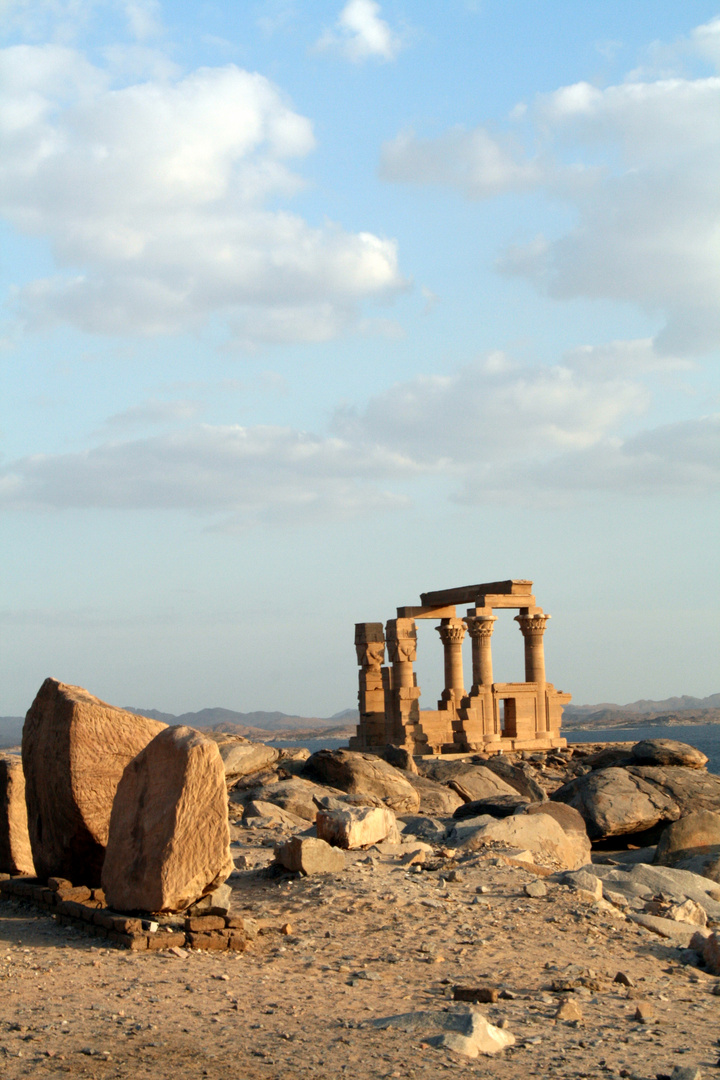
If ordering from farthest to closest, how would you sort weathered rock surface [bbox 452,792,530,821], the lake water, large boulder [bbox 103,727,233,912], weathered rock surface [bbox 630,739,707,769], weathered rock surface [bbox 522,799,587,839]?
the lake water
weathered rock surface [bbox 630,739,707,769]
weathered rock surface [bbox 452,792,530,821]
weathered rock surface [bbox 522,799,587,839]
large boulder [bbox 103,727,233,912]

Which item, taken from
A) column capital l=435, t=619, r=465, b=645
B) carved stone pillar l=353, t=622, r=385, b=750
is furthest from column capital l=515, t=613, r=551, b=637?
carved stone pillar l=353, t=622, r=385, b=750

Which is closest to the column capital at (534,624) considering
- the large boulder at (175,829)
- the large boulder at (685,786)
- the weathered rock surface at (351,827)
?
the large boulder at (685,786)

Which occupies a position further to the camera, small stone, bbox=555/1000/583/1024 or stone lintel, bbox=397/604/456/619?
stone lintel, bbox=397/604/456/619

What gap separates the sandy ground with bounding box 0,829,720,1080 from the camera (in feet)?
18.5

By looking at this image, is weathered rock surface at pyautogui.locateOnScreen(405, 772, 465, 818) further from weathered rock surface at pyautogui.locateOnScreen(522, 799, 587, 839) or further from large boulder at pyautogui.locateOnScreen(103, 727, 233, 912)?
large boulder at pyautogui.locateOnScreen(103, 727, 233, 912)

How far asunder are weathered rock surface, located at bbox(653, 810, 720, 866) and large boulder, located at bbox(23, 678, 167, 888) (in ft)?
22.3

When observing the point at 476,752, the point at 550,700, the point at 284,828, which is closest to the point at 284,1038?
the point at 284,828

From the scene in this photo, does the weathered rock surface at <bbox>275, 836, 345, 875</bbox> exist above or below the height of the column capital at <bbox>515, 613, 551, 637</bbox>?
below

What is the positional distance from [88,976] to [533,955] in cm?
310

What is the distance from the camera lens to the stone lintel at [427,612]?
108 ft

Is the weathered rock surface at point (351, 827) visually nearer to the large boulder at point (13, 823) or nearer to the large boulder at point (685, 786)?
the large boulder at point (13, 823)

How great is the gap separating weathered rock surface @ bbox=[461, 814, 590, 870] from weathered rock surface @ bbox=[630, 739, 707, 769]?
7.98 meters

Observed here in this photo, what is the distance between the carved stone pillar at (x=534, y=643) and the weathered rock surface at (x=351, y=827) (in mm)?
22201

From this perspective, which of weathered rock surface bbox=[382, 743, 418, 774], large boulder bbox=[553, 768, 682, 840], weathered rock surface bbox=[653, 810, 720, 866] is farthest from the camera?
weathered rock surface bbox=[382, 743, 418, 774]
